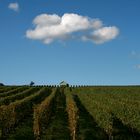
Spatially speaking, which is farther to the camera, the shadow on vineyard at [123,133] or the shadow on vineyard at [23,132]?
the shadow on vineyard at [123,133]

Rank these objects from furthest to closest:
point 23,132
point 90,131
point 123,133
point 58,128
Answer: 1. point 58,128
2. point 123,133
3. point 90,131
4. point 23,132

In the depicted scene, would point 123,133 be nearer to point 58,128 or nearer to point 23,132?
point 58,128

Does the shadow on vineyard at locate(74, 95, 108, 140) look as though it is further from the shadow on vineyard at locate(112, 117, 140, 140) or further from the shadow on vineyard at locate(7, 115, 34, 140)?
the shadow on vineyard at locate(7, 115, 34, 140)

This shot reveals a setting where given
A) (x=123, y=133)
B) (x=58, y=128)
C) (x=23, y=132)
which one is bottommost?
(x=123, y=133)

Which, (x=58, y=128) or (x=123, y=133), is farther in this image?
(x=58, y=128)

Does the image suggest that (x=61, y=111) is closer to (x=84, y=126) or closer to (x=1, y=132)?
(x=84, y=126)

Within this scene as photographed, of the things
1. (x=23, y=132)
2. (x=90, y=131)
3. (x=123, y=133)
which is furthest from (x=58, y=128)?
→ (x=123, y=133)

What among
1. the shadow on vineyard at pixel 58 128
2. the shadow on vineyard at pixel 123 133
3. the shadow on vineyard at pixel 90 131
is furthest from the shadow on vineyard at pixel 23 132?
the shadow on vineyard at pixel 123 133

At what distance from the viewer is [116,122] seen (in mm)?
40375

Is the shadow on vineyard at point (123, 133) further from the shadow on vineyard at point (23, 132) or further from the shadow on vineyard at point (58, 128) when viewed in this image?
the shadow on vineyard at point (23, 132)

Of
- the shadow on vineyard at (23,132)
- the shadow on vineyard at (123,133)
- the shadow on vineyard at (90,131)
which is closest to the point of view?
the shadow on vineyard at (23,132)

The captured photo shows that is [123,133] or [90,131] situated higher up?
[90,131]

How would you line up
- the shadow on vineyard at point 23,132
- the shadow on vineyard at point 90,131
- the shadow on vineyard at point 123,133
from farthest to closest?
the shadow on vineyard at point 123,133, the shadow on vineyard at point 90,131, the shadow on vineyard at point 23,132

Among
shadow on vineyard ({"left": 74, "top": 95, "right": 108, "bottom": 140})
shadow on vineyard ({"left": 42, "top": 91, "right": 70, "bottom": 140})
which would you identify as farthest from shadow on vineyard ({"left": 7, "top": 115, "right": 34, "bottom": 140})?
shadow on vineyard ({"left": 74, "top": 95, "right": 108, "bottom": 140})
